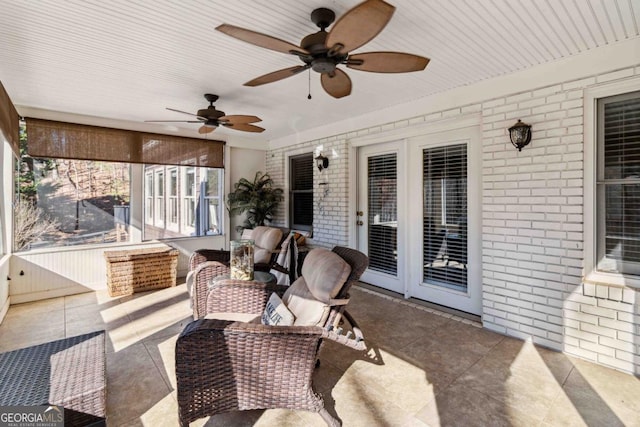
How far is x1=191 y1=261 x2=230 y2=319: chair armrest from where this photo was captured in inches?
118

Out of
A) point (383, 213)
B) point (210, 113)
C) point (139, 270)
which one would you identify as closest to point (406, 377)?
point (383, 213)

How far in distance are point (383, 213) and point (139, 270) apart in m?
3.62

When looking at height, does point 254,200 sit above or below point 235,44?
below

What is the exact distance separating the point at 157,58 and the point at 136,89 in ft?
3.15

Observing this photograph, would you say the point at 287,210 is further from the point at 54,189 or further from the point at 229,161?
the point at 54,189

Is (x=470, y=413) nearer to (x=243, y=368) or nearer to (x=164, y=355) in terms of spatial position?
(x=243, y=368)

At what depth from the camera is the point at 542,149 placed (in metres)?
2.84

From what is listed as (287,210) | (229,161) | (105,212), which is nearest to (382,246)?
(287,210)

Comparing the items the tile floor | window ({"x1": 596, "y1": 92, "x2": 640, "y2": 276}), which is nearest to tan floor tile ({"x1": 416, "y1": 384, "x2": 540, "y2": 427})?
the tile floor

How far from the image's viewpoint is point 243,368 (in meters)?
1.73

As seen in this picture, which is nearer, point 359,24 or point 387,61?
point 359,24

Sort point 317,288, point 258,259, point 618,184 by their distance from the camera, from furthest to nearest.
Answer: point 258,259
point 618,184
point 317,288

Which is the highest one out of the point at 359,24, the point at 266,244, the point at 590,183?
the point at 359,24

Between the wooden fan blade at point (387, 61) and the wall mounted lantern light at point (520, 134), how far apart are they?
4.61ft
